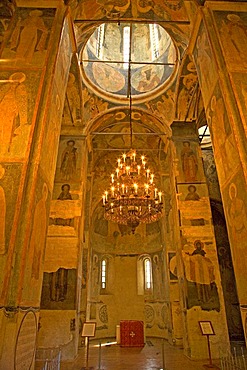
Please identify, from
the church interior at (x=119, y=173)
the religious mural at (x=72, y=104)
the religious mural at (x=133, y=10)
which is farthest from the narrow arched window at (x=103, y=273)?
the religious mural at (x=133, y=10)

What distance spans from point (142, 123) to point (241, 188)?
25.5 ft

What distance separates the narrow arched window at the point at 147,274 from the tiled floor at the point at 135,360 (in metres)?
4.43

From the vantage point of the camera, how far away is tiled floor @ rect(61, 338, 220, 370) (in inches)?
264

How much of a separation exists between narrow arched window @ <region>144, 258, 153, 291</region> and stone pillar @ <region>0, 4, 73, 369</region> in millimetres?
10840

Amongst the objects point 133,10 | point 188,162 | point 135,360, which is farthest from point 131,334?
point 133,10

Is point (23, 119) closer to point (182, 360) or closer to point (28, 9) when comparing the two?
point (28, 9)

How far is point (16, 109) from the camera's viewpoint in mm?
4652

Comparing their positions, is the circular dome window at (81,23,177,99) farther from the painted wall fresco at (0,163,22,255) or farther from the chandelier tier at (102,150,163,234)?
the painted wall fresco at (0,163,22,255)

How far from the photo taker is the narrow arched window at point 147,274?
14229 millimetres

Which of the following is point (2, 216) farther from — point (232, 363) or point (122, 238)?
point (122, 238)

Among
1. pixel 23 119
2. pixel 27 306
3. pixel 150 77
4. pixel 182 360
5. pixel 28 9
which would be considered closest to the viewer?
pixel 27 306

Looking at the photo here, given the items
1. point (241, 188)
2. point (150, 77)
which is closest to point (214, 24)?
point (241, 188)

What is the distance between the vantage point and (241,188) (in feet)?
13.9

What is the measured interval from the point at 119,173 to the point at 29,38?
164 inches
